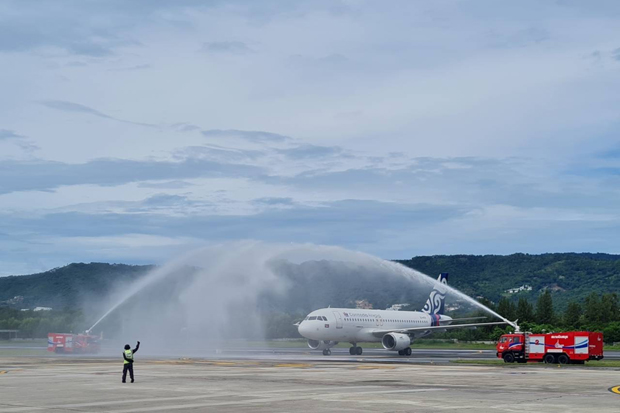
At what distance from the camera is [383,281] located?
145 meters

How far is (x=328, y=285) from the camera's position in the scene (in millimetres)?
132750

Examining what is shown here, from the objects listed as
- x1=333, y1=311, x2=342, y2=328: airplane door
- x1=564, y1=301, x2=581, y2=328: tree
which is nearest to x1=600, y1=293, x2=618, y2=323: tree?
x1=564, y1=301, x2=581, y2=328: tree

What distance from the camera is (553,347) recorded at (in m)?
58.1

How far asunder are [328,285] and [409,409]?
10686 centimetres

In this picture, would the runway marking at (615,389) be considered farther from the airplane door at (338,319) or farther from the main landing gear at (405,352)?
the airplane door at (338,319)

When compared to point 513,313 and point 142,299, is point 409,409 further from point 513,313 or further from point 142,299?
point 513,313

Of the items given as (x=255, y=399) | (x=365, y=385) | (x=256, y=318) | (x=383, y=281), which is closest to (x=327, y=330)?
(x=256, y=318)

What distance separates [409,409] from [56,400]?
1380cm

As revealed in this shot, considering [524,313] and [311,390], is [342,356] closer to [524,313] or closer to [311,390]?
[311,390]

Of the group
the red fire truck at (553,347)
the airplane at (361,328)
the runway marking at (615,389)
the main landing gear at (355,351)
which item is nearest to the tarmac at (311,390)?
the runway marking at (615,389)

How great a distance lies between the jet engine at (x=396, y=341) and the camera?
7719cm

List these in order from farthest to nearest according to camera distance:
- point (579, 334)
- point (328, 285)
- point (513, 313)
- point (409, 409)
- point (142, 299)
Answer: point (513, 313) < point (328, 285) < point (142, 299) < point (579, 334) < point (409, 409)

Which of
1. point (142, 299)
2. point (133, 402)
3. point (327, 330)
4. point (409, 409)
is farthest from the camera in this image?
point (142, 299)

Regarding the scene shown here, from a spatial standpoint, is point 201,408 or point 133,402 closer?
point 201,408
